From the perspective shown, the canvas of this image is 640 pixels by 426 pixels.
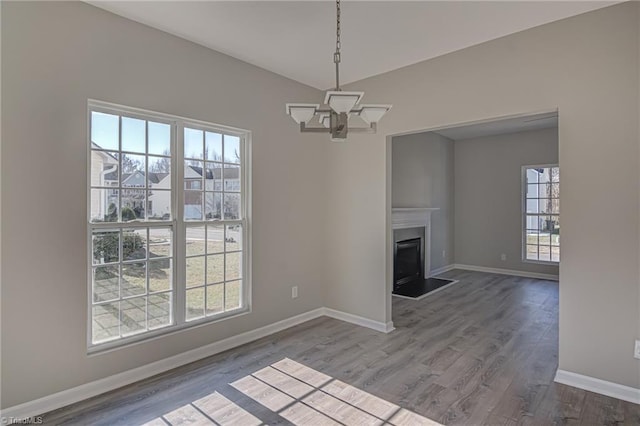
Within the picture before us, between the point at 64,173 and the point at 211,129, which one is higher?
the point at 211,129

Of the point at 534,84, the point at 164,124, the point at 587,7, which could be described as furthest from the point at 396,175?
the point at 164,124

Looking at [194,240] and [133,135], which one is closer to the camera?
[133,135]

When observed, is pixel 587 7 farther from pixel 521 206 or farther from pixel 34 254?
pixel 521 206

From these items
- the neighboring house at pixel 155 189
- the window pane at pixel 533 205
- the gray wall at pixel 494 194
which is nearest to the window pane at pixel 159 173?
the neighboring house at pixel 155 189

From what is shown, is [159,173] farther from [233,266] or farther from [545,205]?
[545,205]

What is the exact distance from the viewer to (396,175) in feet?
19.4

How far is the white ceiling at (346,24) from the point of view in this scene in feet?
8.12

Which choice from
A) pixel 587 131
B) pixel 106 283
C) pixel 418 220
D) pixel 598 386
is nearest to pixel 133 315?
pixel 106 283

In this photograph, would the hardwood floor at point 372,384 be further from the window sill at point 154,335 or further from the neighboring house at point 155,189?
the neighboring house at point 155,189

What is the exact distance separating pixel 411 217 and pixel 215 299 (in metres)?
3.97

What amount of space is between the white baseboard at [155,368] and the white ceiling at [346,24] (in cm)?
281

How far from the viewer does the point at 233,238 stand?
3459 millimetres

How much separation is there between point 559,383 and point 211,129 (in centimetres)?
371

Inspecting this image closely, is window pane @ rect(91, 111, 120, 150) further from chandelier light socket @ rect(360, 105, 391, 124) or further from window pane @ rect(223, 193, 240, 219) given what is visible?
chandelier light socket @ rect(360, 105, 391, 124)
